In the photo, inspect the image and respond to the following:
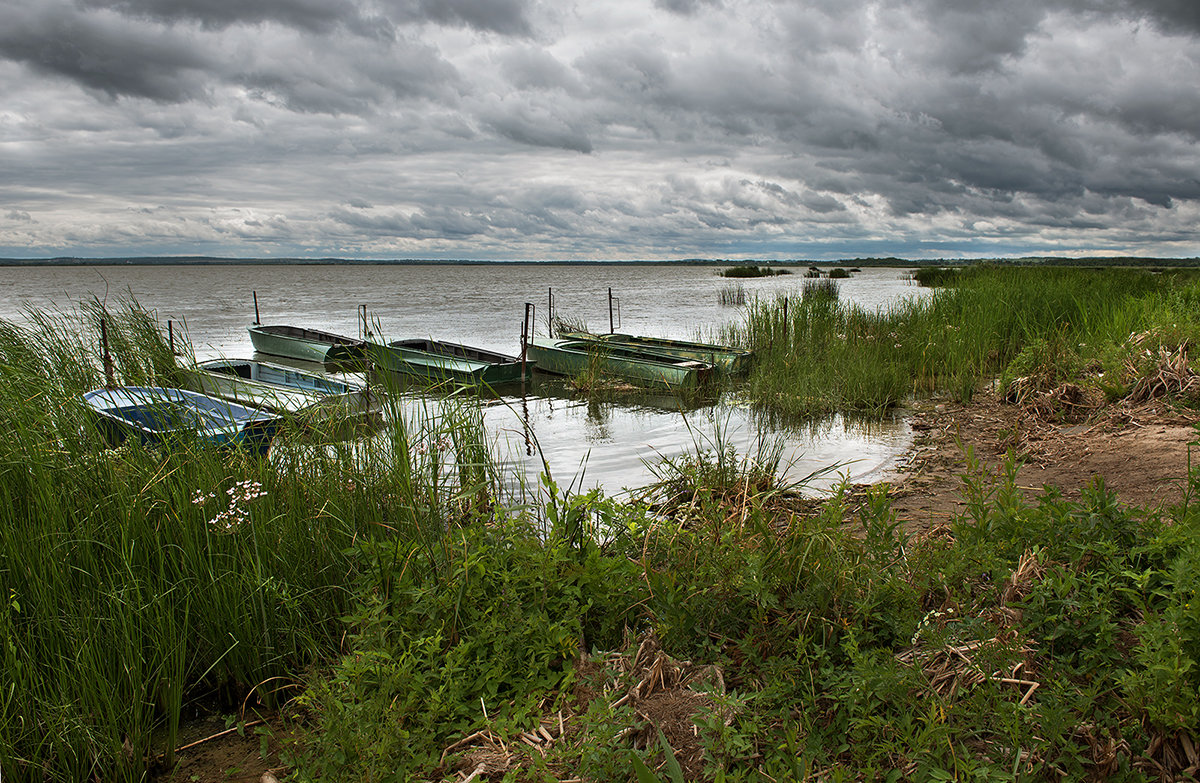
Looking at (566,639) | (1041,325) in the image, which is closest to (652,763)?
(566,639)

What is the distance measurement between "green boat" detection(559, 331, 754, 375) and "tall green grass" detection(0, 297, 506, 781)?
959 cm

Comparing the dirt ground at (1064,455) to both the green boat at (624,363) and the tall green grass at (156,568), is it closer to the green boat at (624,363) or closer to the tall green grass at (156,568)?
the tall green grass at (156,568)

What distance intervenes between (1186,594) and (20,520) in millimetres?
4873

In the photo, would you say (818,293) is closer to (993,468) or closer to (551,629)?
(993,468)

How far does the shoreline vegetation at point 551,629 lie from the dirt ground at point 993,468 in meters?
0.05

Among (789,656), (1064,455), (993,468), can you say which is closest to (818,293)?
(993,468)

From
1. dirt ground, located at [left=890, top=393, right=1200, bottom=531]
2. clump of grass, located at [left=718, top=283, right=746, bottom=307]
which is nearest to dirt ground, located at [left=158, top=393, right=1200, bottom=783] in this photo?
dirt ground, located at [left=890, top=393, right=1200, bottom=531]

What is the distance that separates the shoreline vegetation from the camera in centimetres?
221

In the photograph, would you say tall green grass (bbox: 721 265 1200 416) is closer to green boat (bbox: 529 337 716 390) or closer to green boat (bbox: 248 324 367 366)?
green boat (bbox: 529 337 716 390)

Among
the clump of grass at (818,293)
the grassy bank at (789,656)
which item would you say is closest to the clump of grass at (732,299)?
the clump of grass at (818,293)

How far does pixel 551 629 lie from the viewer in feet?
9.45

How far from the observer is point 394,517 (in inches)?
153

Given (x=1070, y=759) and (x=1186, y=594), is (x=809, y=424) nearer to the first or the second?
(x=1186, y=594)

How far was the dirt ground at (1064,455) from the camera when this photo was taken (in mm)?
4789
